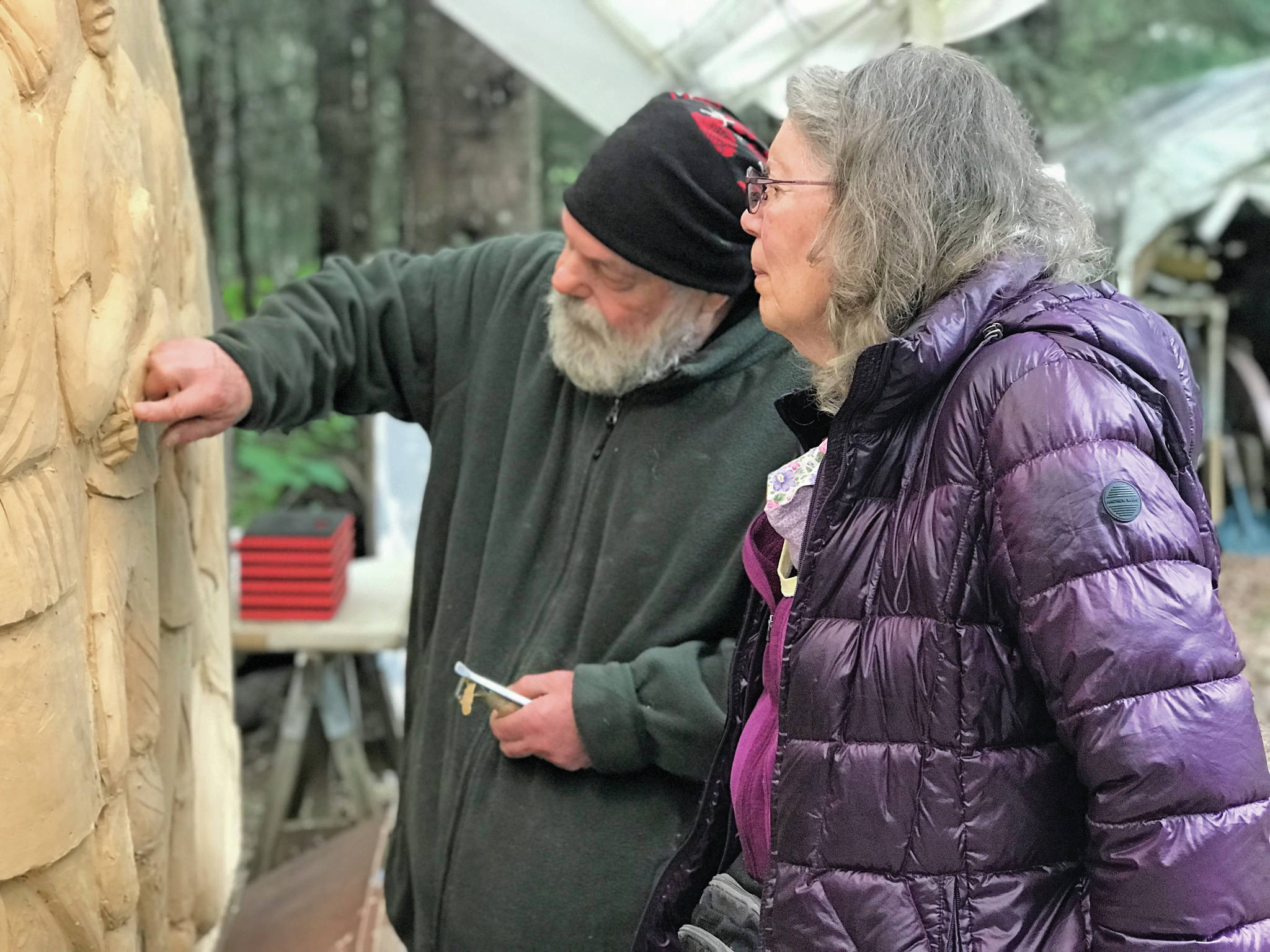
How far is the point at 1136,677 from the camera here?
1.01 metres

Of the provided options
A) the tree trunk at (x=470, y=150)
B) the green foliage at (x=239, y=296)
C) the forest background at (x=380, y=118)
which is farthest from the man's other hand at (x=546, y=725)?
the green foliage at (x=239, y=296)

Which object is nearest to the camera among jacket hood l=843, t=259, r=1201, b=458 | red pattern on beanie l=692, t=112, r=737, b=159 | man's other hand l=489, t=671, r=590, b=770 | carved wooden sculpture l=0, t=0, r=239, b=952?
jacket hood l=843, t=259, r=1201, b=458

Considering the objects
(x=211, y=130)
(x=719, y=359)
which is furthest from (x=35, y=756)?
(x=211, y=130)

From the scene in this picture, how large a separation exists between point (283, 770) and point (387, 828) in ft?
2.21

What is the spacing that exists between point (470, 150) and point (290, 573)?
1777 millimetres

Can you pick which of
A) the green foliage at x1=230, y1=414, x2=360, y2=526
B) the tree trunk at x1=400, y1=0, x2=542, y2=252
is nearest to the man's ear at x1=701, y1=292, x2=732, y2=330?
the tree trunk at x1=400, y1=0, x2=542, y2=252

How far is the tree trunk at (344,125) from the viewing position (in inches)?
248

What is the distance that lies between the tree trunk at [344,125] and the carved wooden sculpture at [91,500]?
14.3ft

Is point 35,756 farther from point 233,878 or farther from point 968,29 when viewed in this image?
point 968,29

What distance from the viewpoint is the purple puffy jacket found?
100 cm

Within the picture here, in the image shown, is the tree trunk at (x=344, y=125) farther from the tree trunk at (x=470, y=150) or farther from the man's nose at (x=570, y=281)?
the man's nose at (x=570, y=281)

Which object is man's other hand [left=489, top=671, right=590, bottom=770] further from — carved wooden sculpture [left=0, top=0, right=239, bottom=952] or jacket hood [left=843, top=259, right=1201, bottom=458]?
jacket hood [left=843, top=259, right=1201, bottom=458]

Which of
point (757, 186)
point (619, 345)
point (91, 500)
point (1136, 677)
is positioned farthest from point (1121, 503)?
point (91, 500)

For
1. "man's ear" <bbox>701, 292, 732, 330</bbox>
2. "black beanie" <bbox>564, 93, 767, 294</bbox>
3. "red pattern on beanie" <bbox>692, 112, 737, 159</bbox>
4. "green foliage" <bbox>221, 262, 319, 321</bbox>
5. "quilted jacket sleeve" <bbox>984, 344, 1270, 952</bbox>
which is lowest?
"green foliage" <bbox>221, 262, 319, 321</bbox>
